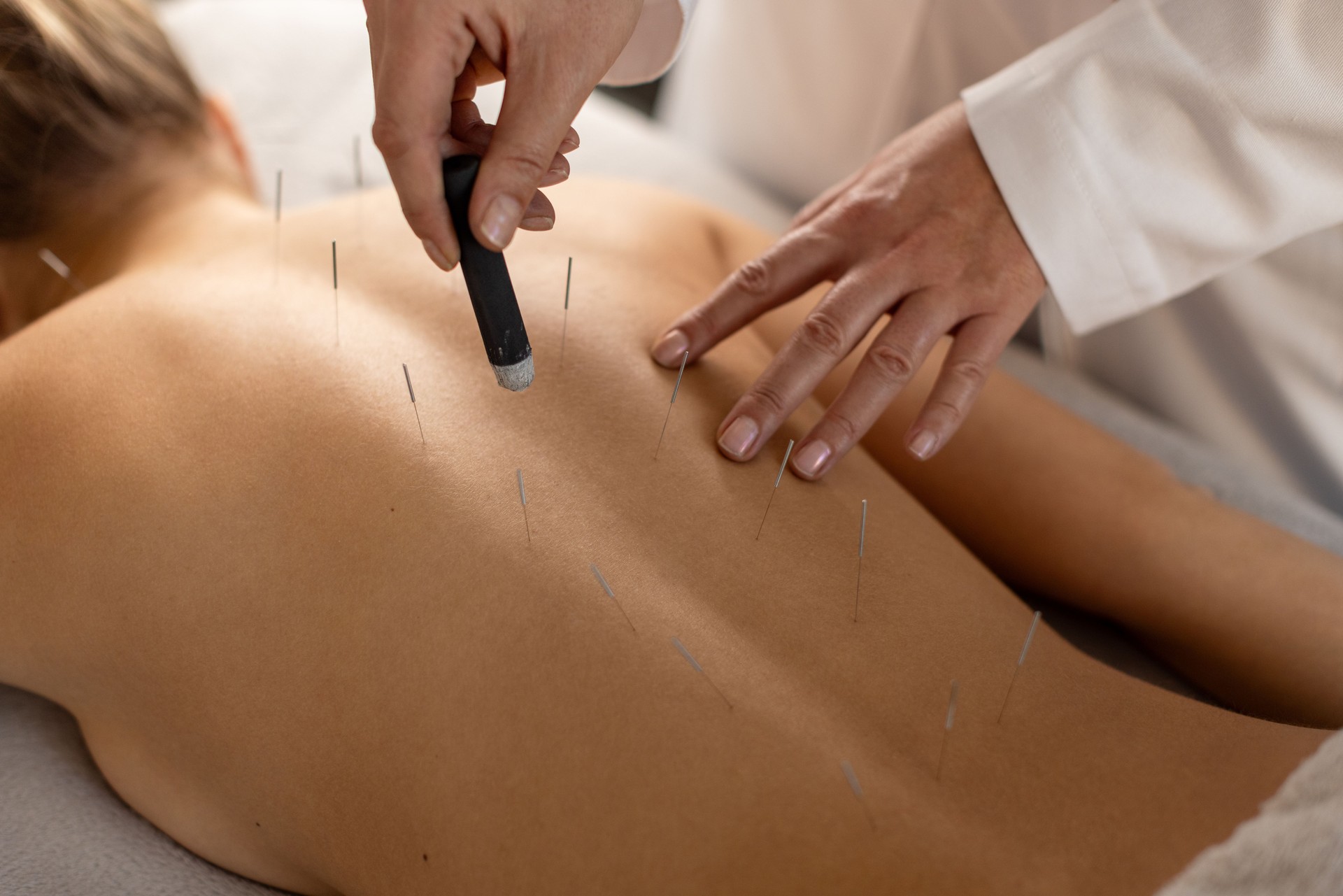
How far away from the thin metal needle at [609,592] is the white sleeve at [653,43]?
76 centimetres

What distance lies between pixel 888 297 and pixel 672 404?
0.30 metres

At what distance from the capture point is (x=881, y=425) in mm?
1310

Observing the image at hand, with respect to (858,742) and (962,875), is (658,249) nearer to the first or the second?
(858,742)

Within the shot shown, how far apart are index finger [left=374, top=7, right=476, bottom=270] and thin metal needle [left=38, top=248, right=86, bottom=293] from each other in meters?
0.85

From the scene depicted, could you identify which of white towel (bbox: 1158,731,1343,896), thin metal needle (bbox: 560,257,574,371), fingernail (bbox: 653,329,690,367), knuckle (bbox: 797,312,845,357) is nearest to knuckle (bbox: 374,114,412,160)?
thin metal needle (bbox: 560,257,574,371)

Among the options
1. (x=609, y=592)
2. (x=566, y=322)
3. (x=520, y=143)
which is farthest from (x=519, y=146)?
(x=609, y=592)

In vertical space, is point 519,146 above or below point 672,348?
above

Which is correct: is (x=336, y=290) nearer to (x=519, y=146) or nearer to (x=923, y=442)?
(x=519, y=146)

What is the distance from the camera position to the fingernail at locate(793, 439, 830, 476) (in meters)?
0.98

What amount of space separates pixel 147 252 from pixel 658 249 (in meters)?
0.72

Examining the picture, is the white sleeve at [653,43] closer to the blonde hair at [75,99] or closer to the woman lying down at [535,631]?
the woman lying down at [535,631]

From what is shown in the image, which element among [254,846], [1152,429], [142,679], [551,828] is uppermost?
[1152,429]

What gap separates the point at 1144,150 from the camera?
114 cm

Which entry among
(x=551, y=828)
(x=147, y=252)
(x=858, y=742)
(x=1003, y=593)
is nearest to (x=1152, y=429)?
(x=1003, y=593)
